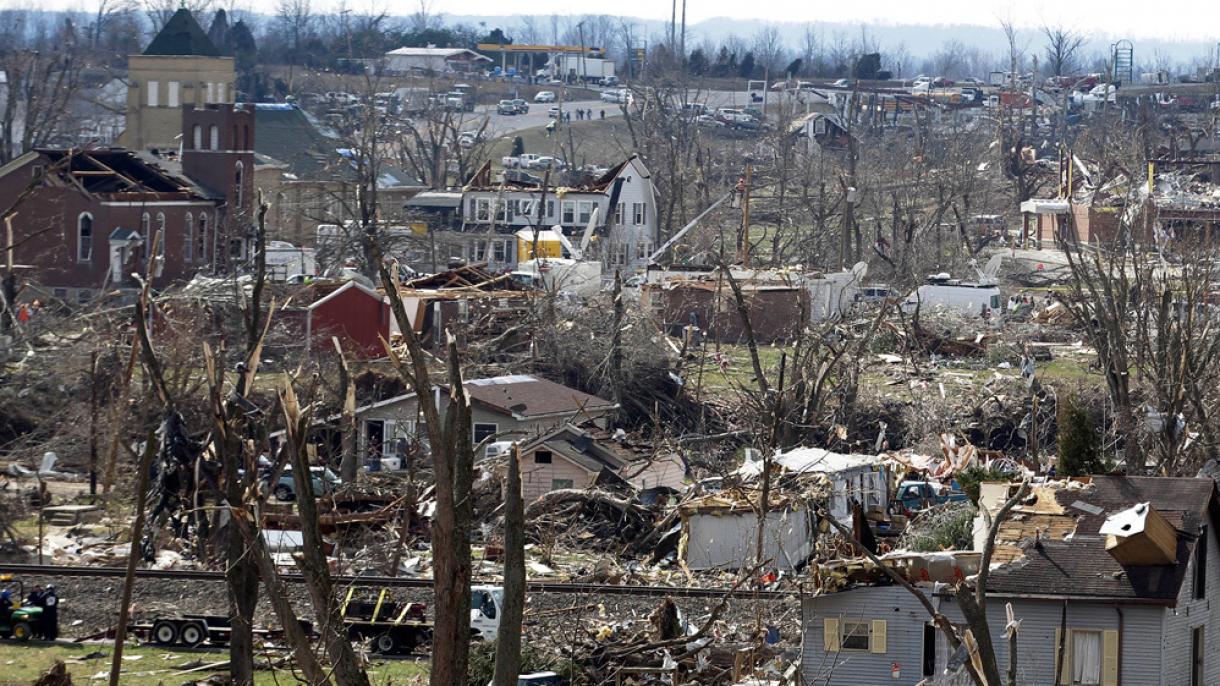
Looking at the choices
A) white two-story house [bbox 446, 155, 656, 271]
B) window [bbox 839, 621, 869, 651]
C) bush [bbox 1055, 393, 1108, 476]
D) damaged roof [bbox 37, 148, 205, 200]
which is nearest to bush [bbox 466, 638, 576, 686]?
window [bbox 839, 621, 869, 651]

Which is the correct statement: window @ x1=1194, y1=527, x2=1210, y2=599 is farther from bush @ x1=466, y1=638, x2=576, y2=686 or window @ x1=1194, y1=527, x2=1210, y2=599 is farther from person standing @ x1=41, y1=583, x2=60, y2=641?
person standing @ x1=41, y1=583, x2=60, y2=641

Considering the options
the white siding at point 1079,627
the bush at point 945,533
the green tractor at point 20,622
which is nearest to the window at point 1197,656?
the white siding at point 1079,627

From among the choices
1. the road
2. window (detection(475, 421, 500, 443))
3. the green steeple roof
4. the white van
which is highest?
the green steeple roof

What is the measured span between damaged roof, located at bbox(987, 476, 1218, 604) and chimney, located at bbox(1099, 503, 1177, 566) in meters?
0.08

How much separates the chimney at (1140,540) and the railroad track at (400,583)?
12.7 feet

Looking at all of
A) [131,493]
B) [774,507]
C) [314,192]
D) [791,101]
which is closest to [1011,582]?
[774,507]

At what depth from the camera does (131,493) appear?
29.7 m

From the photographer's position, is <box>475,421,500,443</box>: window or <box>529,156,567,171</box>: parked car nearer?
<box>475,421,500,443</box>: window

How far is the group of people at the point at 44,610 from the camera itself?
21562mm

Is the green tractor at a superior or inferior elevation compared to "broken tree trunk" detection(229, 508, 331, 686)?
inferior

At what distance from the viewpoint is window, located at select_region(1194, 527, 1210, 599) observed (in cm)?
2000

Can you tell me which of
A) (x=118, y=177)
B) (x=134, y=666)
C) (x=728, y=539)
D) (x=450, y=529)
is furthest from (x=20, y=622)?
(x=118, y=177)

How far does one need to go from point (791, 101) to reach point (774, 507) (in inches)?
2823

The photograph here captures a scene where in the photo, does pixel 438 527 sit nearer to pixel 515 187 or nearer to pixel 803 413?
pixel 803 413
